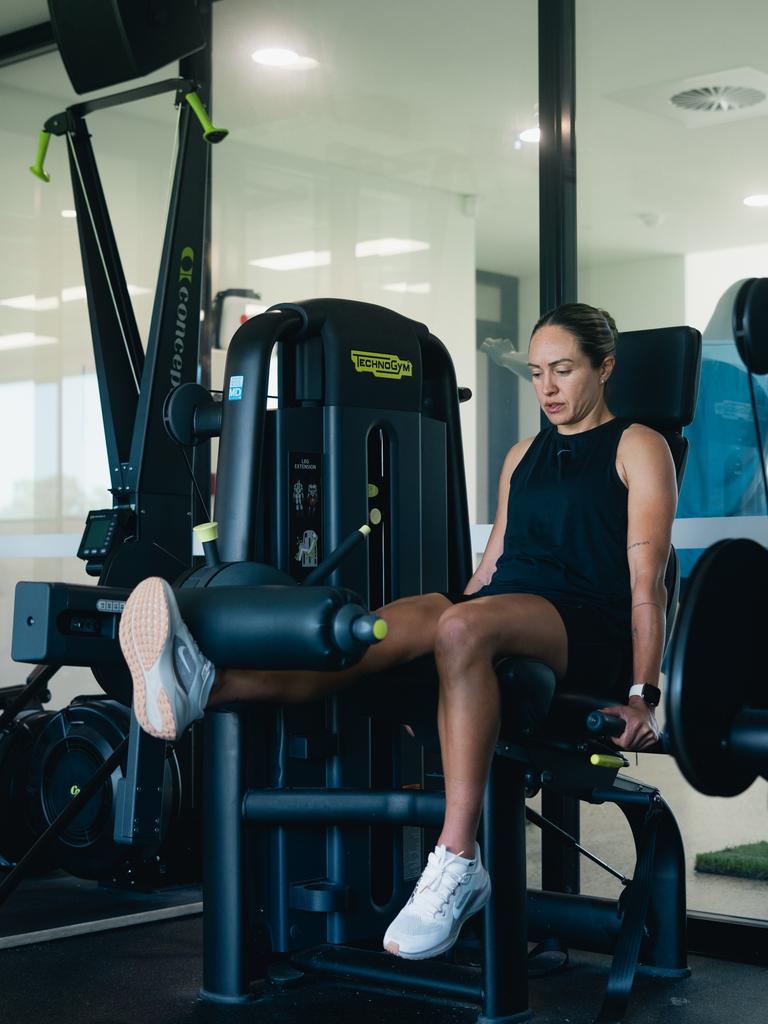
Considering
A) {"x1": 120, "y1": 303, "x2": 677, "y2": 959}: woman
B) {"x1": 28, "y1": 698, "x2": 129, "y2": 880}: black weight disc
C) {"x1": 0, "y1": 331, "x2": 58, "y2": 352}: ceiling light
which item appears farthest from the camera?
{"x1": 0, "y1": 331, "x2": 58, "y2": 352}: ceiling light

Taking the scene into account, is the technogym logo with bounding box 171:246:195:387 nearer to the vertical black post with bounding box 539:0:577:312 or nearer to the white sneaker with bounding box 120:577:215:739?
Answer: the vertical black post with bounding box 539:0:577:312

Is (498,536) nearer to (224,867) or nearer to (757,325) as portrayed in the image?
(224,867)

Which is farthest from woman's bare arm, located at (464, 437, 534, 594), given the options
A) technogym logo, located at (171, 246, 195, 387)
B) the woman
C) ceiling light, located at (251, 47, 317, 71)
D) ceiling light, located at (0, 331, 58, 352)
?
ceiling light, located at (0, 331, 58, 352)

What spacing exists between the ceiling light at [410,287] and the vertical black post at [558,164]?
1.30ft

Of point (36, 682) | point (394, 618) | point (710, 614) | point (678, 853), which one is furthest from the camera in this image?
point (36, 682)

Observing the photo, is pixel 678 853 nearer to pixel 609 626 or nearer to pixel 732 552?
pixel 609 626

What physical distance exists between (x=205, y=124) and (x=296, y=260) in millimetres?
761

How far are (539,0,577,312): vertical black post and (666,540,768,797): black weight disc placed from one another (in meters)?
2.08

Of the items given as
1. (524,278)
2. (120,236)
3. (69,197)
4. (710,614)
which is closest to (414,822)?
(710,614)

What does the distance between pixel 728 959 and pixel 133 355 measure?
79.0 inches

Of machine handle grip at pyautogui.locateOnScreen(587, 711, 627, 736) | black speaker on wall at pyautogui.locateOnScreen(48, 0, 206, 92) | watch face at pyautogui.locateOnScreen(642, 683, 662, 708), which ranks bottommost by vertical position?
machine handle grip at pyautogui.locateOnScreen(587, 711, 627, 736)

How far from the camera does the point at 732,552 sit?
1206 mm

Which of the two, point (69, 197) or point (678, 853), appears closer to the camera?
point (678, 853)

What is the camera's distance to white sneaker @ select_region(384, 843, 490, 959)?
6.84 feet
